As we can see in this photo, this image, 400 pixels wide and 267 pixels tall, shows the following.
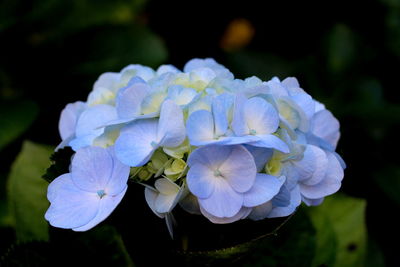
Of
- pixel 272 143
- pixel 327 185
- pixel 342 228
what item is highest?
pixel 272 143

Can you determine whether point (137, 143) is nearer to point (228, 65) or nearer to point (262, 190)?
point (262, 190)

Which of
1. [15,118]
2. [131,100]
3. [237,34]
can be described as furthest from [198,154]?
[237,34]

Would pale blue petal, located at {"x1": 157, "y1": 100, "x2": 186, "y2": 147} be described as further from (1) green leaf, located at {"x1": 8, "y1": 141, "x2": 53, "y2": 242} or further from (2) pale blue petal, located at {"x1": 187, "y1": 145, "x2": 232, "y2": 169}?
(1) green leaf, located at {"x1": 8, "y1": 141, "x2": 53, "y2": 242}

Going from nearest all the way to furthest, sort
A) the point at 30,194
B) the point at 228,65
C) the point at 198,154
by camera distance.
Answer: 1. the point at 198,154
2. the point at 30,194
3. the point at 228,65

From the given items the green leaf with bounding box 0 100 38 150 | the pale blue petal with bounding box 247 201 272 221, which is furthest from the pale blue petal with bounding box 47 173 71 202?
the green leaf with bounding box 0 100 38 150

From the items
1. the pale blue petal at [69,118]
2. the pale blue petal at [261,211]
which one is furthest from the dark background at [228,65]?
the pale blue petal at [261,211]

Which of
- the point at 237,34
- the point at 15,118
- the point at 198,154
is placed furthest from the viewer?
the point at 237,34
